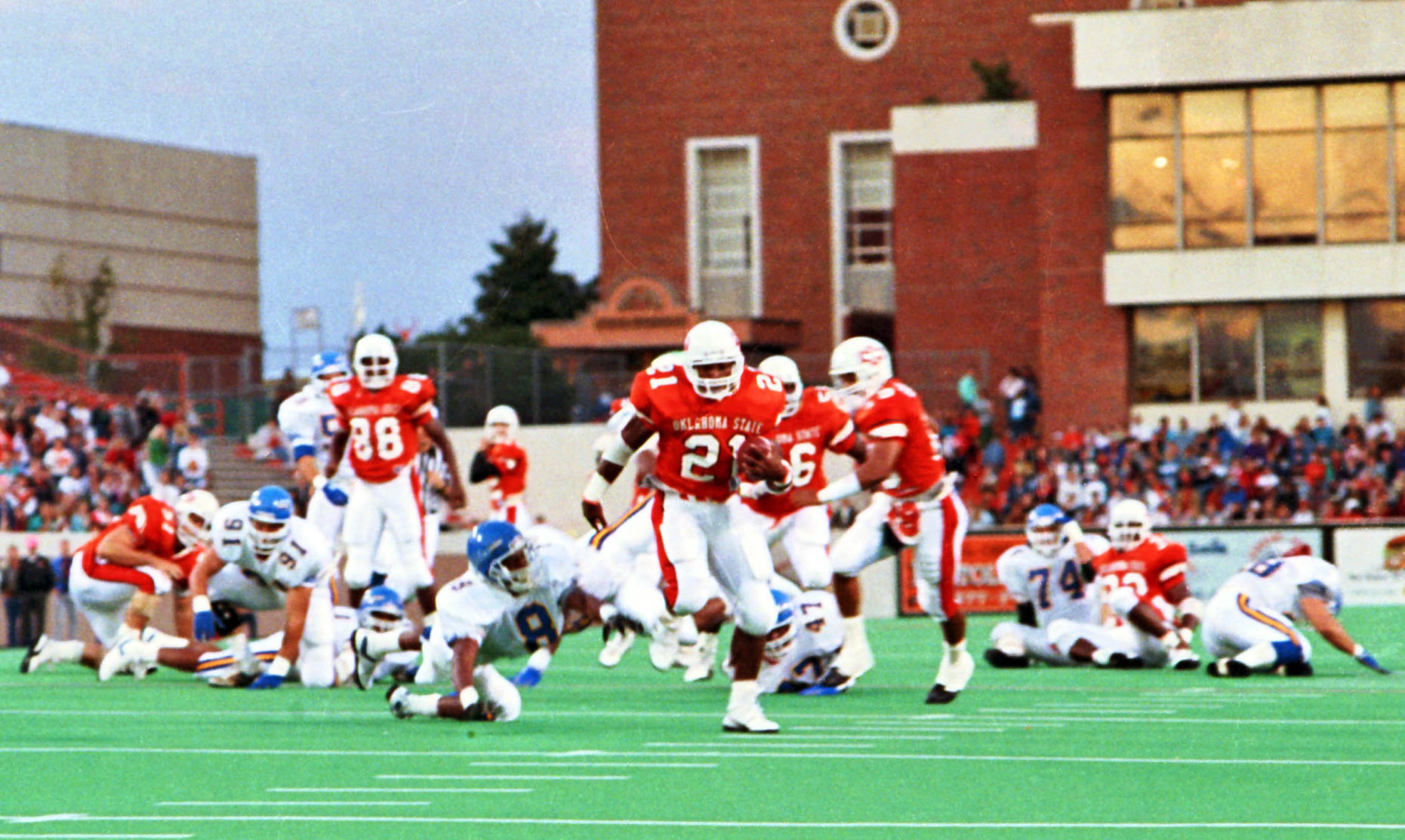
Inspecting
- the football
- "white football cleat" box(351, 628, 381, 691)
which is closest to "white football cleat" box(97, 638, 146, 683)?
"white football cleat" box(351, 628, 381, 691)

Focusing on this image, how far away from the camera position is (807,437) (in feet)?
43.2

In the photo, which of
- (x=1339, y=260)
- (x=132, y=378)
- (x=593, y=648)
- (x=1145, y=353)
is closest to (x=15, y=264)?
(x=132, y=378)

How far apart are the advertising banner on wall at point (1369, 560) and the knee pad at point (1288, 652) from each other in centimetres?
1095

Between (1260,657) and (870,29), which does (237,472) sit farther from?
(1260,657)

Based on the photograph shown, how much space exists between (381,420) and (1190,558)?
13.2m

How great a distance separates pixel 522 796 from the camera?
7.93 m

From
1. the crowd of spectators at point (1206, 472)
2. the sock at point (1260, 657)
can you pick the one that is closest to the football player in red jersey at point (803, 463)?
the sock at point (1260, 657)

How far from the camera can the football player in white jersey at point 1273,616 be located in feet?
46.9

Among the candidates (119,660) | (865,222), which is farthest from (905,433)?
(865,222)

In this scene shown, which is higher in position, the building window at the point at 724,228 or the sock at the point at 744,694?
the building window at the point at 724,228

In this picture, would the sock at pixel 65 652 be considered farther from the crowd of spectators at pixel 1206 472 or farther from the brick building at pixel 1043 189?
the brick building at pixel 1043 189

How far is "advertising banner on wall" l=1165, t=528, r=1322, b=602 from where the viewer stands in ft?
81.7

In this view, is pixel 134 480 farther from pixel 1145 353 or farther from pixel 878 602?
pixel 1145 353

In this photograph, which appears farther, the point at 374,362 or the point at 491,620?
the point at 374,362
